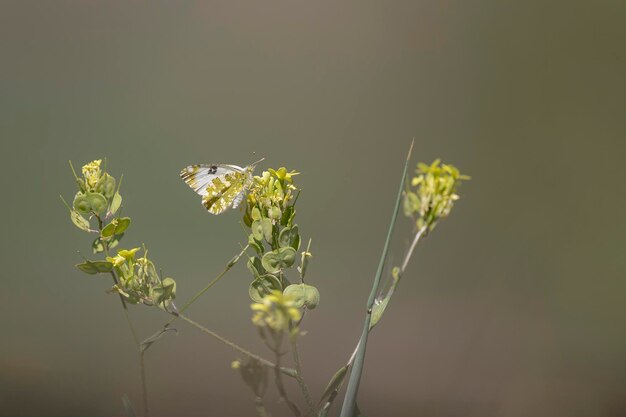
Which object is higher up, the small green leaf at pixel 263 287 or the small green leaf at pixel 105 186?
Result: the small green leaf at pixel 105 186

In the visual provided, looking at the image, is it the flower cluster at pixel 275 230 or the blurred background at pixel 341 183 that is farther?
the blurred background at pixel 341 183

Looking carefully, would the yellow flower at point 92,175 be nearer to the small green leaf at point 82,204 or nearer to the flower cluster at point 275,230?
the small green leaf at point 82,204

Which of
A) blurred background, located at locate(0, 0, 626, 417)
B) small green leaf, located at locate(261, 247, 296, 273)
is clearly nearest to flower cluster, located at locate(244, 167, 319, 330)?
small green leaf, located at locate(261, 247, 296, 273)

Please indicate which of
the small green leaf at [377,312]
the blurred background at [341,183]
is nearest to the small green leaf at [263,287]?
the small green leaf at [377,312]

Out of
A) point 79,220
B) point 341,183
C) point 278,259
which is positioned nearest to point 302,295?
point 278,259

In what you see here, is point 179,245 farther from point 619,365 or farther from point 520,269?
point 619,365

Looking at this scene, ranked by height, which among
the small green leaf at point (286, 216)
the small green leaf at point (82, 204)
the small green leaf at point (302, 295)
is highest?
the small green leaf at point (82, 204)
